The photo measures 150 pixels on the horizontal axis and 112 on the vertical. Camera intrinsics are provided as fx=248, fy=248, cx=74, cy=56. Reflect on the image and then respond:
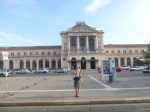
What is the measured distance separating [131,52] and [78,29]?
34201 mm

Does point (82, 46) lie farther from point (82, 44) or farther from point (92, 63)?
point (92, 63)

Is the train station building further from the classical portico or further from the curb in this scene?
the curb

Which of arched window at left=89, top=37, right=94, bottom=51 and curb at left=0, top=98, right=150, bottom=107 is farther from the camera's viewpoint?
arched window at left=89, top=37, right=94, bottom=51

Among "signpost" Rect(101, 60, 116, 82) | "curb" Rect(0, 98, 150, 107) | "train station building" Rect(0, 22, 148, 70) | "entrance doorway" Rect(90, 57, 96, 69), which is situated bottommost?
"curb" Rect(0, 98, 150, 107)

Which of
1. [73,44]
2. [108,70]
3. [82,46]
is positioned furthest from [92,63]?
[108,70]

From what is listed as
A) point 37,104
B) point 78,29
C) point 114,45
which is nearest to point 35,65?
point 78,29

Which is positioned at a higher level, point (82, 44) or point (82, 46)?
point (82, 44)

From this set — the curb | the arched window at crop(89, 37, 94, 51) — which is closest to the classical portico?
the arched window at crop(89, 37, 94, 51)

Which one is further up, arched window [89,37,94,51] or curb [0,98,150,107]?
arched window [89,37,94,51]

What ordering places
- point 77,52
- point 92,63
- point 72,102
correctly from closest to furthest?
1. point 72,102
2. point 77,52
3. point 92,63

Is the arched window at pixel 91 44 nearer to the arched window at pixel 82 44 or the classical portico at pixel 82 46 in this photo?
the classical portico at pixel 82 46

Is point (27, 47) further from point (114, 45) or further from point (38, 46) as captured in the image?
point (114, 45)

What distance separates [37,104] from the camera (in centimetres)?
1281

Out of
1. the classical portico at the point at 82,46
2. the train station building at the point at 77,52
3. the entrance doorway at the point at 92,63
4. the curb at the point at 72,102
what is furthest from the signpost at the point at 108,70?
the entrance doorway at the point at 92,63
